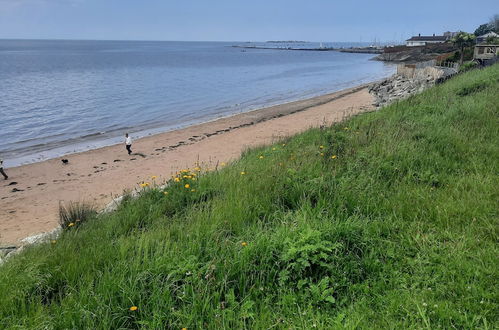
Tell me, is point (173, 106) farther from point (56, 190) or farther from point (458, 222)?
point (458, 222)

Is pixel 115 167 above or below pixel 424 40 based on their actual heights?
below

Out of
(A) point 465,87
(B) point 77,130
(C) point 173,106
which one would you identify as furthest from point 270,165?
(C) point 173,106

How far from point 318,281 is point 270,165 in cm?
335

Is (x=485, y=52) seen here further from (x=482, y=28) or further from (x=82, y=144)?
(x=482, y=28)

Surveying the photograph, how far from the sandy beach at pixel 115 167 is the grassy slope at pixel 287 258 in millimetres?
4207

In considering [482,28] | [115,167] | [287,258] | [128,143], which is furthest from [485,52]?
[482,28]

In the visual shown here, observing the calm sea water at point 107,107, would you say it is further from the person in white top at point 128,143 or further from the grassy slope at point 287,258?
the grassy slope at point 287,258

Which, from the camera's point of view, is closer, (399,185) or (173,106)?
(399,185)

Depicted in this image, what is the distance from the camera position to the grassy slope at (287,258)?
9.79 feet

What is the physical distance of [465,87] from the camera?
12602 mm

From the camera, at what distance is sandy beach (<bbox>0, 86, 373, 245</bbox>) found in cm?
1201

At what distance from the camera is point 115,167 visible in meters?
17.0

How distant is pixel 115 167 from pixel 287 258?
49.9 ft

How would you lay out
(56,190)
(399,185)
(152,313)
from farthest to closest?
(56,190) < (399,185) < (152,313)
